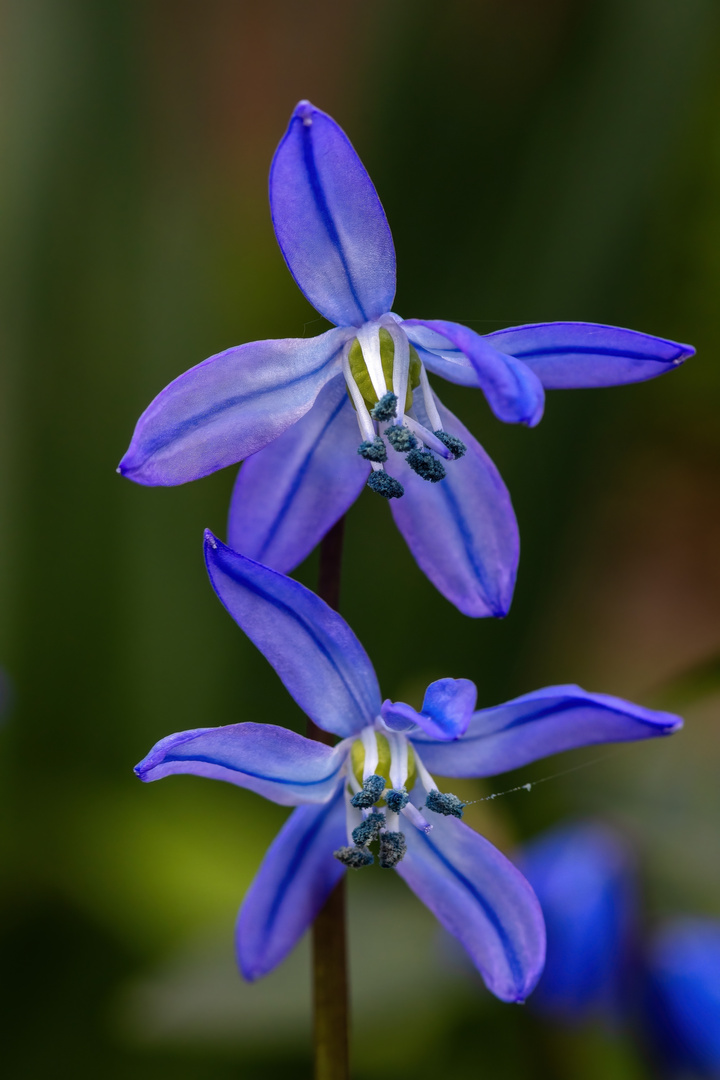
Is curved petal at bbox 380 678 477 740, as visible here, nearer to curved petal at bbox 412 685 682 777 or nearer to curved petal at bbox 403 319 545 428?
curved petal at bbox 412 685 682 777

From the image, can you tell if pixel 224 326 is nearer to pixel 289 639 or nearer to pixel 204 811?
pixel 204 811

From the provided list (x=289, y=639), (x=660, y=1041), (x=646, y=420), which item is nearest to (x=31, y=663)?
(x=660, y=1041)

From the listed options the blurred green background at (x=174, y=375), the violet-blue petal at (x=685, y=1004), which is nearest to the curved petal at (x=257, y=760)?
the violet-blue petal at (x=685, y=1004)

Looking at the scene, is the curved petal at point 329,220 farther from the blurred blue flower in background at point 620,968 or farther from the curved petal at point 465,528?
the blurred blue flower in background at point 620,968

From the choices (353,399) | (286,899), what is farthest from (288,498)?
(286,899)

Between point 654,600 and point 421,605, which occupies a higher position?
point 421,605

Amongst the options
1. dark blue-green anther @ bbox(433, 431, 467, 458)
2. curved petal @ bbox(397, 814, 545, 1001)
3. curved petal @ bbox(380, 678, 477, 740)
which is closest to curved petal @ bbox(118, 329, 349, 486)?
dark blue-green anther @ bbox(433, 431, 467, 458)

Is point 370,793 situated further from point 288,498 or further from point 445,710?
point 288,498
